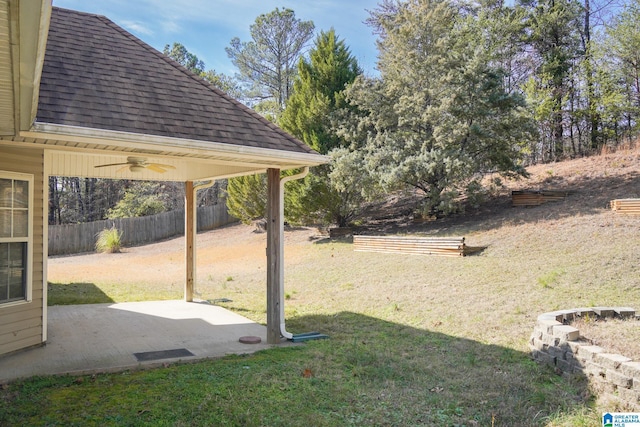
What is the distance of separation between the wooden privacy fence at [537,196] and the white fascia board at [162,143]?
9843 mm

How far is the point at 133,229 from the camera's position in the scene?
71.1 ft

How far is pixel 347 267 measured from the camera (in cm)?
1108

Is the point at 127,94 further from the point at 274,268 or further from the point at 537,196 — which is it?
the point at 537,196

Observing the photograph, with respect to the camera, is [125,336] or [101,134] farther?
[125,336]

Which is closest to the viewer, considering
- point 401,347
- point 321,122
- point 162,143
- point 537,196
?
point 162,143

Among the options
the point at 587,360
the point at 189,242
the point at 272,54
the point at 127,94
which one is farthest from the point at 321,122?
the point at 272,54

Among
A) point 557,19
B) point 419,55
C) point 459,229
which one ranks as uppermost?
point 557,19

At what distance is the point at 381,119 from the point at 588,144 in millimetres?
10581

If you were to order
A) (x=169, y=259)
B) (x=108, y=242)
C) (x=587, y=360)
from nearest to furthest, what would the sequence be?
(x=587, y=360) < (x=169, y=259) < (x=108, y=242)

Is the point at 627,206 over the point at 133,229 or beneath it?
over

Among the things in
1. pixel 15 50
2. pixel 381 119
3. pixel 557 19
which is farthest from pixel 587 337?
pixel 557 19

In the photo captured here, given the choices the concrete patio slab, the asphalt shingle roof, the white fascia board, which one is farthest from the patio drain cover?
the asphalt shingle roof

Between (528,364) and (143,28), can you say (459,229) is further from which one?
(143,28)

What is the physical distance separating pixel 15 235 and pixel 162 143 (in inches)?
80.6
